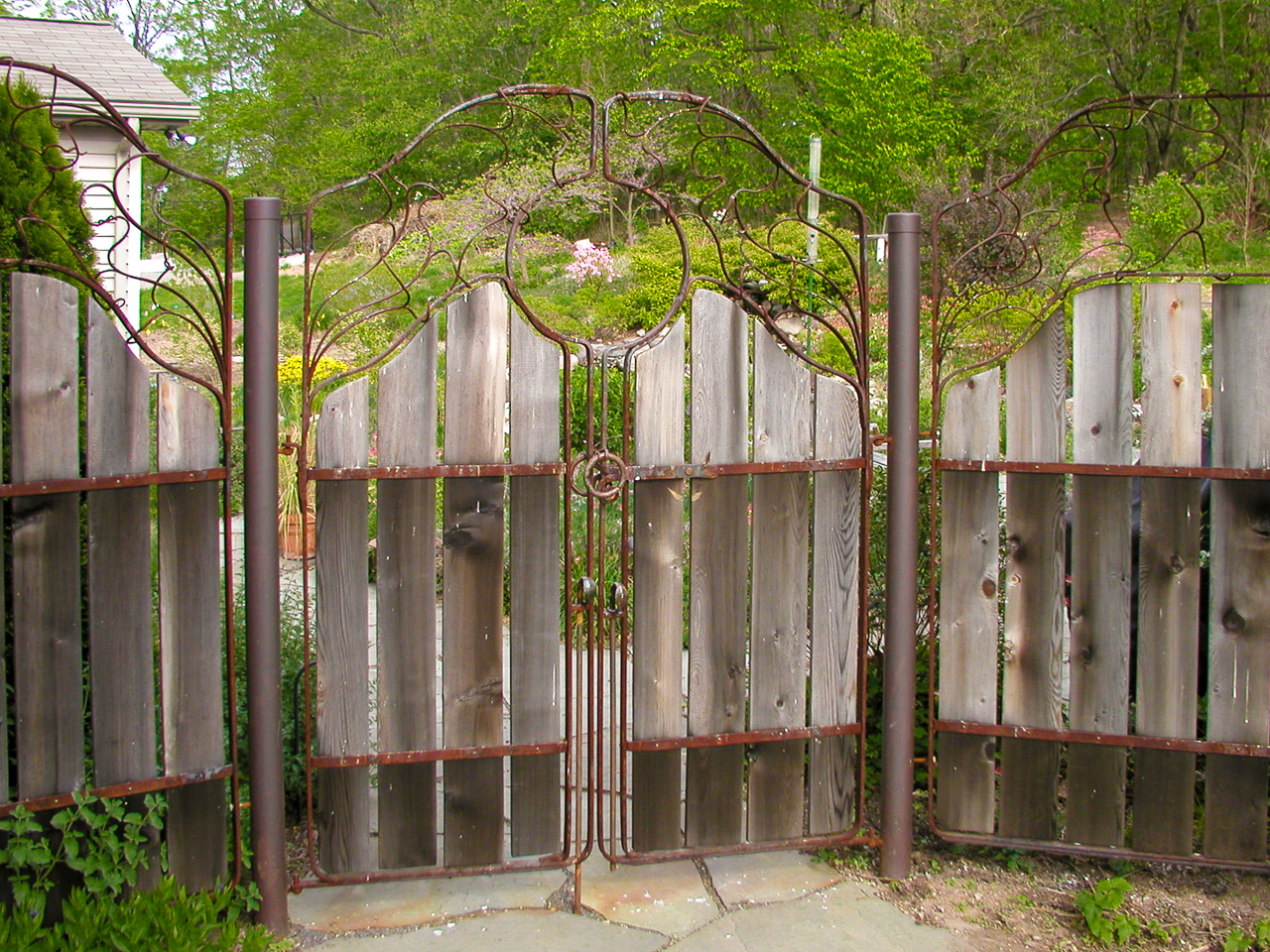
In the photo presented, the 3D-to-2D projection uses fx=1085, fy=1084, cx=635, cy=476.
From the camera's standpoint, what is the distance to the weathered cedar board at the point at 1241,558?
288 cm

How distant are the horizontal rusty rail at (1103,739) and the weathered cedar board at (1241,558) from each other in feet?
0.09

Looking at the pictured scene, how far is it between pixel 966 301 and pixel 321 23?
110 feet

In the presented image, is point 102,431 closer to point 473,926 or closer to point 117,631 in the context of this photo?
point 117,631

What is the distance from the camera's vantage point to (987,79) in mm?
24391

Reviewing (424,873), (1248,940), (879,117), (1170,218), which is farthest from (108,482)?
(879,117)

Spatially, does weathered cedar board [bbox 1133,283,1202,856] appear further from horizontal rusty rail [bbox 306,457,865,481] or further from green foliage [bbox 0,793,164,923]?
green foliage [bbox 0,793,164,923]

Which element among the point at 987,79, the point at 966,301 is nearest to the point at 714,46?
the point at 987,79

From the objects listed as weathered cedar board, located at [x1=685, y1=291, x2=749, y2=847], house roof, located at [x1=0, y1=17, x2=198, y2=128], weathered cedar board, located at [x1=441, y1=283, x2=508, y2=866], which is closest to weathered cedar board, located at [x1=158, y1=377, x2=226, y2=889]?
weathered cedar board, located at [x1=441, y1=283, x2=508, y2=866]

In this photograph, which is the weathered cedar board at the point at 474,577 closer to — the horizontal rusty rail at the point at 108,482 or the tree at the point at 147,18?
the horizontal rusty rail at the point at 108,482

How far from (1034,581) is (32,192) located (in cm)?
288

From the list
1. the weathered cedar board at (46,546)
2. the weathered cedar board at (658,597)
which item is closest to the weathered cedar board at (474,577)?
the weathered cedar board at (658,597)

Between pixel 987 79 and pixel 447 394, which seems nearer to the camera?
pixel 447 394

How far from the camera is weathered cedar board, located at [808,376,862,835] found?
307cm

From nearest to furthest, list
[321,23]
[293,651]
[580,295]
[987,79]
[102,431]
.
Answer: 1. [102,431]
2. [293,651]
3. [580,295]
4. [987,79]
5. [321,23]
